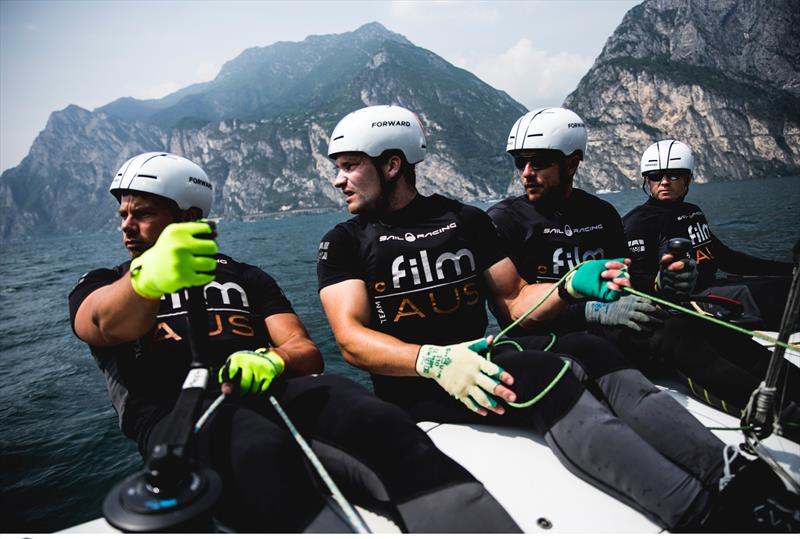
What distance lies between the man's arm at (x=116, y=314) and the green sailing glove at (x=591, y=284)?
331 cm

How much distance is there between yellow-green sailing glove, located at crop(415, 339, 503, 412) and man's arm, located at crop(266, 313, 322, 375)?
38.0 inches

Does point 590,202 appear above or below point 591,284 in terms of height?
above

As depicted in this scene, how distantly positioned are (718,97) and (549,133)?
22976cm

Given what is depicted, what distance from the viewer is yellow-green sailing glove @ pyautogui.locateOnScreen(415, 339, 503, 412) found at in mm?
2975

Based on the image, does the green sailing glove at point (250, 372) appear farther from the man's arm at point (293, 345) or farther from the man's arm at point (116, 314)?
the man's arm at point (116, 314)

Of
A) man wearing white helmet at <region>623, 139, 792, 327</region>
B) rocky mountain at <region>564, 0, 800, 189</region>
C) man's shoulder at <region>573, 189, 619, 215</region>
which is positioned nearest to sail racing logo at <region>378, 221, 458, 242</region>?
man's shoulder at <region>573, 189, 619, 215</region>

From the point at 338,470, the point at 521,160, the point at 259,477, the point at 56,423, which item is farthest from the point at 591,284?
the point at 56,423

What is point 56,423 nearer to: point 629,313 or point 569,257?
point 569,257

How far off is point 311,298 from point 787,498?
76.1ft

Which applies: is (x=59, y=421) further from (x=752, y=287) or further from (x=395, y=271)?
(x=752, y=287)

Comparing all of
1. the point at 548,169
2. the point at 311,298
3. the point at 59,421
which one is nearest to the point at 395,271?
the point at 548,169

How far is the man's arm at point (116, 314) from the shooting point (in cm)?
274

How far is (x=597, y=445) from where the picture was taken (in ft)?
8.62

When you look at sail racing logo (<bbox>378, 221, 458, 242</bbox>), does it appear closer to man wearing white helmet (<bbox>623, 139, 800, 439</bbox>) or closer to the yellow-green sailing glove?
the yellow-green sailing glove
